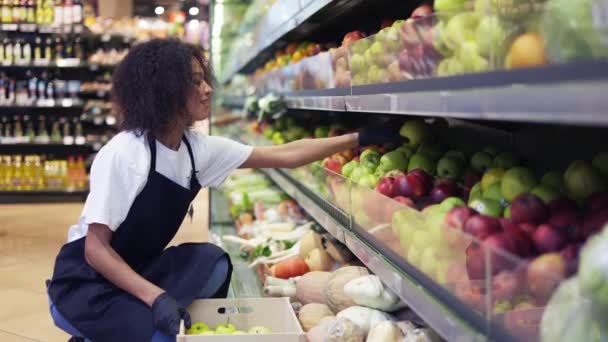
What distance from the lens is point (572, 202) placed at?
168 cm

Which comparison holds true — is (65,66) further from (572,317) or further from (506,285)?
(572,317)

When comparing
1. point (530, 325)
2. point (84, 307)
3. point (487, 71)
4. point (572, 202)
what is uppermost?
point (487, 71)

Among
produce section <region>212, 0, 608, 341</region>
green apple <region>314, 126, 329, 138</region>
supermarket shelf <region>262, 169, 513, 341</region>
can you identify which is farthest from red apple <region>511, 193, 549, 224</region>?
green apple <region>314, 126, 329, 138</region>

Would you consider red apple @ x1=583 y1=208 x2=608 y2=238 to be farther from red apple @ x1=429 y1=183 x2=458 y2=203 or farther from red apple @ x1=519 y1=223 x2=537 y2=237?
red apple @ x1=429 y1=183 x2=458 y2=203

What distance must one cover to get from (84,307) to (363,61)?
1209 mm

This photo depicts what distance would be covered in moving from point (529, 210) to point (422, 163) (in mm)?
1029

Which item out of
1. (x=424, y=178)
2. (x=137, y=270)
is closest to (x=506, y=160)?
(x=424, y=178)

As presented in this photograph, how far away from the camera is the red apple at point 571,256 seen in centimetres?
122

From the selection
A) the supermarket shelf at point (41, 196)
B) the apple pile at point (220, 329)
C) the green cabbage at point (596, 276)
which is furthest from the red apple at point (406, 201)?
the supermarket shelf at point (41, 196)

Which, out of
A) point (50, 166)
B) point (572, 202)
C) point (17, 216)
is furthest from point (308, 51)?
point (50, 166)

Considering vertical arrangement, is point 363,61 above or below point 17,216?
above

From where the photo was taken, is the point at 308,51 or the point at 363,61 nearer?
the point at 363,61

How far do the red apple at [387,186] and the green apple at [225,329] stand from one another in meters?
0.61

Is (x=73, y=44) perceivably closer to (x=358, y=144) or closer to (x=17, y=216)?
(x=17, y=216)
